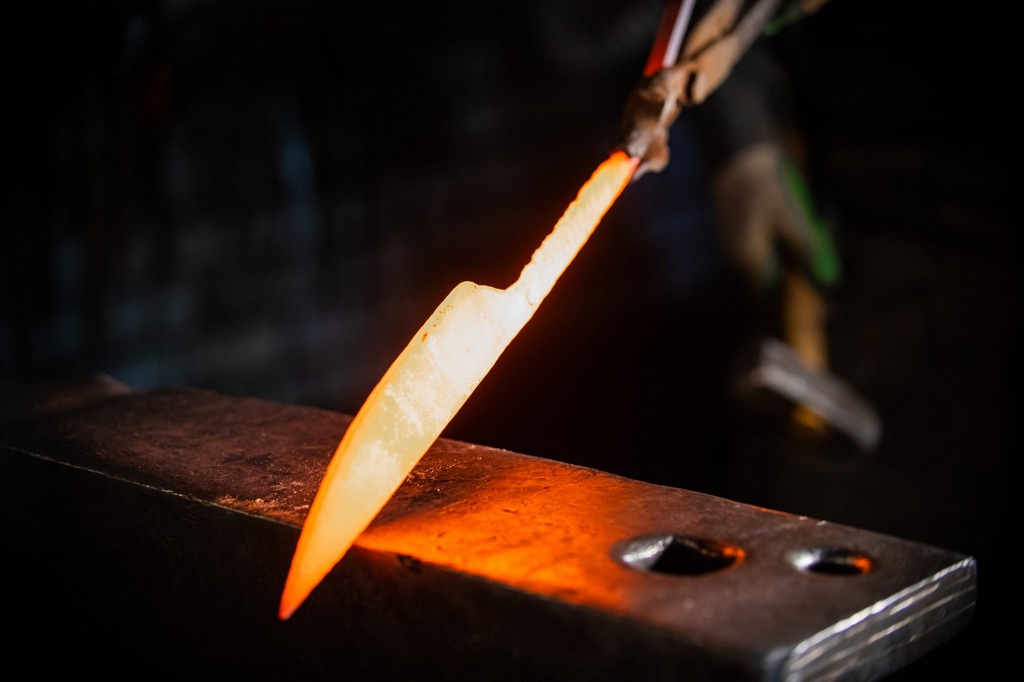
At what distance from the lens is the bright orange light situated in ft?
3.80

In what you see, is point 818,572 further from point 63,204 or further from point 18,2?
point 63,204

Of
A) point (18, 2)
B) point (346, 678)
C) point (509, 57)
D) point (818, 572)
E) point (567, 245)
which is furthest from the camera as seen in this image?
point (509, 57)

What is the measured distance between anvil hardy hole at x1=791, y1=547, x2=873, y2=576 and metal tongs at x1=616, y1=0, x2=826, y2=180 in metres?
0.71

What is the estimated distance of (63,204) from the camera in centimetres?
360

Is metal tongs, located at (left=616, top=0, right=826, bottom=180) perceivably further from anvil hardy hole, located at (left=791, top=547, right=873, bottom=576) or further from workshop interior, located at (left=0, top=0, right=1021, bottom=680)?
workshop interior, located at (left=0, top=0, right=1021, bottom=680)

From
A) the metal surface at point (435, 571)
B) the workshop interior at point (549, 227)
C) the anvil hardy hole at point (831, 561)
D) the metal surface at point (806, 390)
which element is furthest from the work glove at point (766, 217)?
the anvil hardy hole at point (831, 561)

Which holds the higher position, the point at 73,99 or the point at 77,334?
the point at 73,99

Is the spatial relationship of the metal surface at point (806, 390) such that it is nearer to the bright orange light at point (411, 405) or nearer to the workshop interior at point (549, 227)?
the workshop interior at point (549, 227)

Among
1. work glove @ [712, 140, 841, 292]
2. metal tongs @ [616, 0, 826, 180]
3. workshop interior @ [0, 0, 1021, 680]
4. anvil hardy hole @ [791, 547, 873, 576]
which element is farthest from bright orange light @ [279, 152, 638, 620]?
work glove @ [712, 140, 841, 292]

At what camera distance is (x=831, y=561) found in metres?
1.17

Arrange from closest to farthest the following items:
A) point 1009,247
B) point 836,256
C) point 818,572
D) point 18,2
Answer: point 818,572
point 18,2
point 1009,247
point 836,256

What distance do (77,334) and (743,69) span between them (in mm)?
2825

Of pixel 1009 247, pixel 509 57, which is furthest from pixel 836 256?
pixel 509 57

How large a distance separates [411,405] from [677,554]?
0.41 metres
